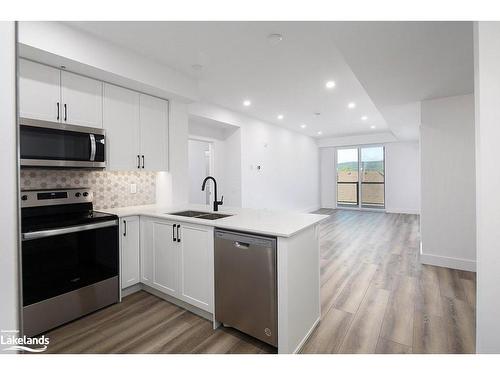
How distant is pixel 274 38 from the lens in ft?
7.72

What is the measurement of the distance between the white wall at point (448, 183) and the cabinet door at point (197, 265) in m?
3.26

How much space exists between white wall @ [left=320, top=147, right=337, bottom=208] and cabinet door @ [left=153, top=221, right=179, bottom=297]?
25.0 ft

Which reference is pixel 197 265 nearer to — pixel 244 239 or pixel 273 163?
pixel 244 239

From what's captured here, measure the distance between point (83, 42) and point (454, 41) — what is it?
3.23 m

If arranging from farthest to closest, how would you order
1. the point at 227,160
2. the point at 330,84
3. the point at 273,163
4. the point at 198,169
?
the point at 273,163
the point at 198,169
the point at 227,160
the point at 330,84

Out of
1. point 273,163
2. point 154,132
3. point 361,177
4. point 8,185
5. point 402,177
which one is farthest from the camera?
point 361,177

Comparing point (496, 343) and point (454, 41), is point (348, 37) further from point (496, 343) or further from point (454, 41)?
point (496, 343)

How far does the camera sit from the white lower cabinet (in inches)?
83.4

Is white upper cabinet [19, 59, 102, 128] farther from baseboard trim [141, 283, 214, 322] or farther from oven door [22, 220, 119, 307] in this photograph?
baseboard trim [141, 283, 214, 322]

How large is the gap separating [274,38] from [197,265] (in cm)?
224

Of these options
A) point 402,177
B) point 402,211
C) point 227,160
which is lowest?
point 402,211

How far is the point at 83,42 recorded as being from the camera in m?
2.26

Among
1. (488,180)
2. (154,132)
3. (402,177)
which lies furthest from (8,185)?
(402,177)

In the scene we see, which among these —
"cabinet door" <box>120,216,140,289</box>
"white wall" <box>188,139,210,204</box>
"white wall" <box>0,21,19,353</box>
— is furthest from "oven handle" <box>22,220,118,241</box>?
"white wall" <box>188,139,210,204</box>
